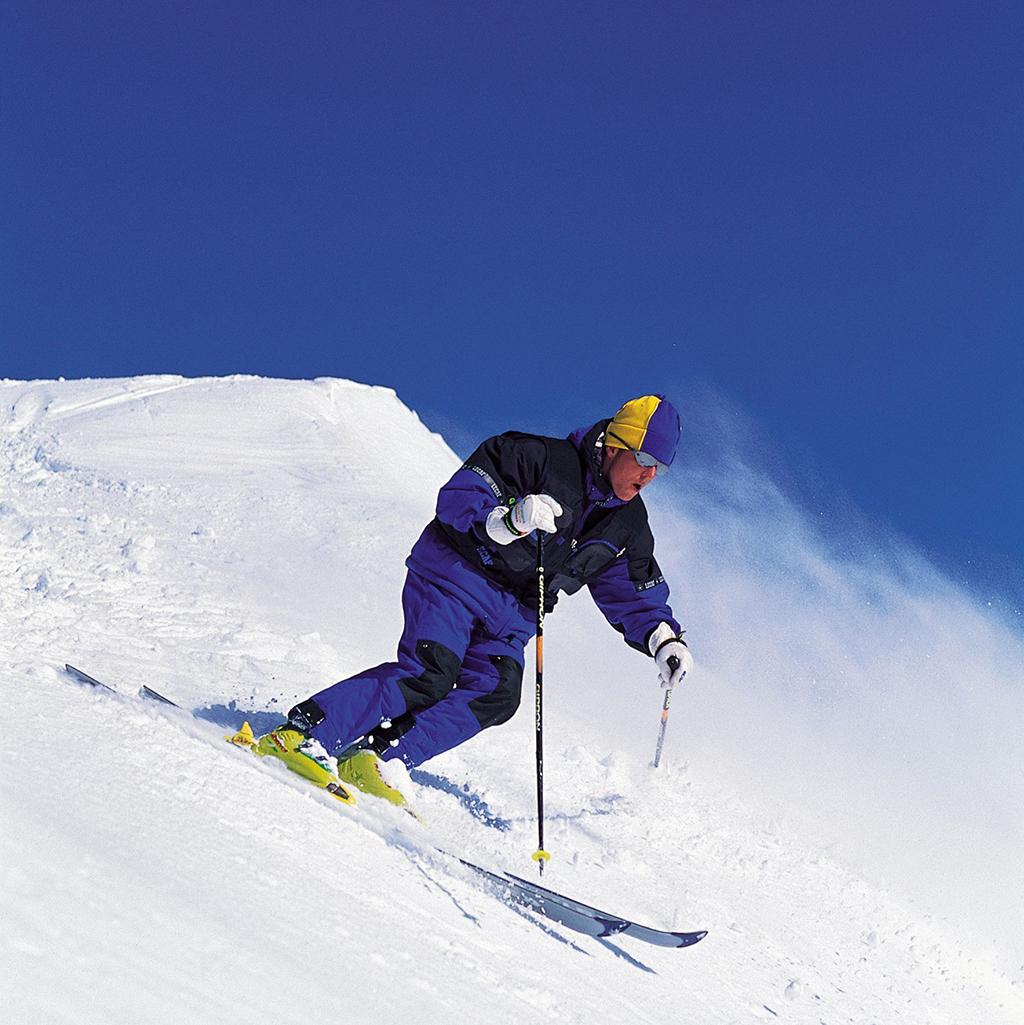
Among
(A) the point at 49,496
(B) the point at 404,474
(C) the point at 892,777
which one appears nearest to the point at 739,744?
(C) the point at 892,777

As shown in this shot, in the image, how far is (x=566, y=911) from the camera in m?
3.20

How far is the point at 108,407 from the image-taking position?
1595 centimetres

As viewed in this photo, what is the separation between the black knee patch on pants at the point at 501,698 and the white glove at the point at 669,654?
789mm

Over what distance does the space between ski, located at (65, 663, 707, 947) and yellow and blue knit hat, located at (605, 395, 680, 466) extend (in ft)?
6.64

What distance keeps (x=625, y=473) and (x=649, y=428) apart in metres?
0.24

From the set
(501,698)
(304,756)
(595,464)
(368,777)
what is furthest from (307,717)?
(595,464)

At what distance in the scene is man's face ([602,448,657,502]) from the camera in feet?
14.6

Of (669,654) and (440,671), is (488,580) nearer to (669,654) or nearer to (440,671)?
(440,671)

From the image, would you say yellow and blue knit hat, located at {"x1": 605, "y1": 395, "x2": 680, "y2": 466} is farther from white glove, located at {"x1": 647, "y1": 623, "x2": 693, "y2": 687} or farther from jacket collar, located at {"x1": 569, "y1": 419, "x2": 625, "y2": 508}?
white glove, located at {"x1": 647, "y1": 623, "x2": 693, "y2": 687}

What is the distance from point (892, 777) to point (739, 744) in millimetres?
1452

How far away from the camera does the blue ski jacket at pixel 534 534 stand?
4336 millimetres

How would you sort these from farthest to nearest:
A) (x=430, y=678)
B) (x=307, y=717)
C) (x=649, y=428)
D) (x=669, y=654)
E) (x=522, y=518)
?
1. (x=669, y=654)
2. (x=649, y=428)
3. (x=430, y=678)
4. (x=522, y=518)
5. (x=307, y=717)

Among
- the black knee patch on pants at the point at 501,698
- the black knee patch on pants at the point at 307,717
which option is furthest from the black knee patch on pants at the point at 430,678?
the black knee patch on pants at the point at 307,717

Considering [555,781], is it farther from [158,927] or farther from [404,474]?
Result: [404,474]
